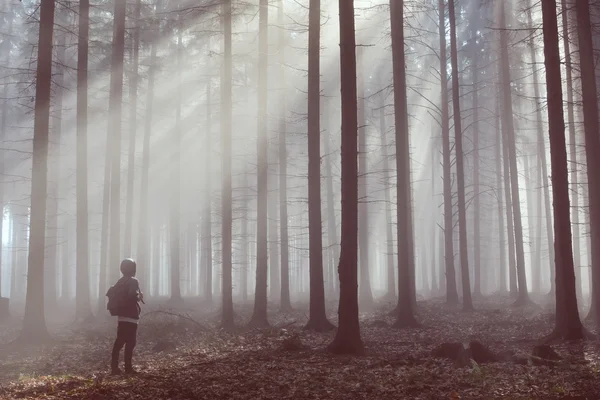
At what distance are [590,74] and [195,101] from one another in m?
21.7

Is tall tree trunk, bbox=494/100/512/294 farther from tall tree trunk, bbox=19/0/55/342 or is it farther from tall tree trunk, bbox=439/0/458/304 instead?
tall tree trunk, bbox=19/0/55/342

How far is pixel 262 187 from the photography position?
19750 millimetres

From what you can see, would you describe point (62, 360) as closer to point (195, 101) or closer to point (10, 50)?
point (195, 101)

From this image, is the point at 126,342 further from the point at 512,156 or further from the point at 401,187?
the point at 512,156

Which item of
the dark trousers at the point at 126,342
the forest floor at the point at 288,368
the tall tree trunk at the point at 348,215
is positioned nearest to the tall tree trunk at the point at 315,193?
the forest floor at the point at 288,368

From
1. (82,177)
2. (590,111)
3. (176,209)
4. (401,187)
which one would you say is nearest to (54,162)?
(176,209)

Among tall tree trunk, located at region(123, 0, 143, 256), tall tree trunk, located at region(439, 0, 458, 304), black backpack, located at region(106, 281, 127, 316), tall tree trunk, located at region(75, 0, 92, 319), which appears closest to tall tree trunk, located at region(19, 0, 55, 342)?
tall tree trunk, located at region(75, 0, 92, 319)

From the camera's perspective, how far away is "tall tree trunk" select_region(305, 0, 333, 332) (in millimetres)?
15953

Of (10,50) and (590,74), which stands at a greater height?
(10,50)

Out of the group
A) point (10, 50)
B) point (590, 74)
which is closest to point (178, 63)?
point (10, 50)

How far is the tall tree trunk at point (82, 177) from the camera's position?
20047mm

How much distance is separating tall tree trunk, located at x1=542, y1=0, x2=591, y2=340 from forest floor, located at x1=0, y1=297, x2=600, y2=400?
0.63 meters

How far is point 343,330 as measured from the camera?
11719 mm

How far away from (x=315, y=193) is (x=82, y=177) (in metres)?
8.94
